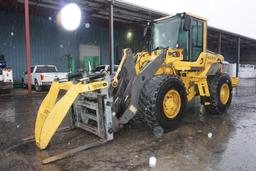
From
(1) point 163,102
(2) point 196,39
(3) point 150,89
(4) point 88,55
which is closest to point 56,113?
(3) point 150,89

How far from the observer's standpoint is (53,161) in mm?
3650

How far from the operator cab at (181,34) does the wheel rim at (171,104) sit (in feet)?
4.67

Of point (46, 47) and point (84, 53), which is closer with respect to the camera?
point (46, 47)

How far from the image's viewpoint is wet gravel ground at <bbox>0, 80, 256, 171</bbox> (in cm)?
354

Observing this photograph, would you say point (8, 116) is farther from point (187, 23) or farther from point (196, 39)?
point (196, 39)

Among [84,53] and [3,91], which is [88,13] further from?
[3,91]

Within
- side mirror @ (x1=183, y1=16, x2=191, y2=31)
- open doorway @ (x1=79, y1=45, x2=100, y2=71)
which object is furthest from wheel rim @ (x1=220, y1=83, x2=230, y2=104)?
open doorway @ (x1=79, y1=45, x2=100, y2=71)

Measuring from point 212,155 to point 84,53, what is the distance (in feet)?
62.9

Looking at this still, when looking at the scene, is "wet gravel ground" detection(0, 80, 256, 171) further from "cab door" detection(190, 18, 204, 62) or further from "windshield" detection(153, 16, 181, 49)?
"windshield" detection(153, 16, 181, 49)

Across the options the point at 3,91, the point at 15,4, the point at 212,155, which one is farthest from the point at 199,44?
the point at 15,4

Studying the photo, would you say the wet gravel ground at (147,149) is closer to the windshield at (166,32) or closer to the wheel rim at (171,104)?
the wheel rim at (171,104)

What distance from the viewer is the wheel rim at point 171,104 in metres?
5.04

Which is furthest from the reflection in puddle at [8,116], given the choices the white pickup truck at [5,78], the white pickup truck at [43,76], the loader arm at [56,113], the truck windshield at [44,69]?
the truck windshield at [44,69]

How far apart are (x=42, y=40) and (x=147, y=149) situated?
1706cm
